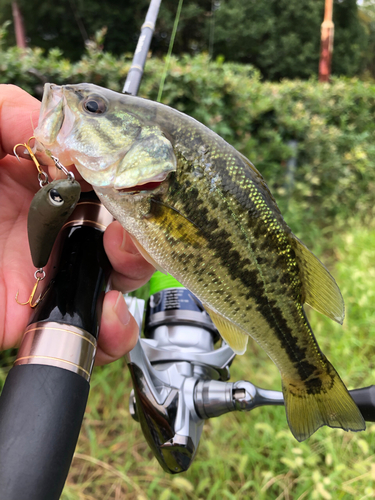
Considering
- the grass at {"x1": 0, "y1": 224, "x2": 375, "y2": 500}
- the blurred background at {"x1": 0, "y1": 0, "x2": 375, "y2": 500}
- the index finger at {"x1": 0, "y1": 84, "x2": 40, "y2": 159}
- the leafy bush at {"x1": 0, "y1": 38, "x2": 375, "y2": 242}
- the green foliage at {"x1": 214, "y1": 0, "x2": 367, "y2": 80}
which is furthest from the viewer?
the green foliage at {"x1": 214, "y1": 0, "x2": 367, "y2": 80}

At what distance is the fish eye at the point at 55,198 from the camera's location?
853 millimetres

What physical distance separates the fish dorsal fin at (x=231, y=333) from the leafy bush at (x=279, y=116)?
2759mm

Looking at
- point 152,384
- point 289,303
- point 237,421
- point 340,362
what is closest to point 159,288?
point 152,384

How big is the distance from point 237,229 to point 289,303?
32cm

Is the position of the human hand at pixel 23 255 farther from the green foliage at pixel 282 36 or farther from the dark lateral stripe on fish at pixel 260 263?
the green foliage at pixel 282 36

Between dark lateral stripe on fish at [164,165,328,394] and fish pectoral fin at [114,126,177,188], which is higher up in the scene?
fish pectoral fin at [114,126,177,188]

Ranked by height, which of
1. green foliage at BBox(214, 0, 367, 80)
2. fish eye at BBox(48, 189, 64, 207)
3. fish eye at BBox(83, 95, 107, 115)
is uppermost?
fish eye at BBox(83, 95, 107, 115)

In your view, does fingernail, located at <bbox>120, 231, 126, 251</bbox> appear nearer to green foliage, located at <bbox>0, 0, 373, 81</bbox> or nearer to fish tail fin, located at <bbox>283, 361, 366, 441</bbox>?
fish tail fin, located at <bbox>283, 361, 366, 441</bbox>

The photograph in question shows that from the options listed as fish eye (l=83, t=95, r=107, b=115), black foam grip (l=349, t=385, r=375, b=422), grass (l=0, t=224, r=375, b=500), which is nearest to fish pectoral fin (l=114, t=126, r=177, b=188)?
fish eye (l=83, t=95, r=107, b=115)

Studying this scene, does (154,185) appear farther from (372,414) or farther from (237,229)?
(372,414)

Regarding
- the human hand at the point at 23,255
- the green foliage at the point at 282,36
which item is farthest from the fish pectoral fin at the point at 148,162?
the green foliage at the point at 282,36

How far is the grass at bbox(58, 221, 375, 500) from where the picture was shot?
1933mm

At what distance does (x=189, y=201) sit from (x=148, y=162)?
0.16 m

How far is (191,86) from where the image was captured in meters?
3.66
